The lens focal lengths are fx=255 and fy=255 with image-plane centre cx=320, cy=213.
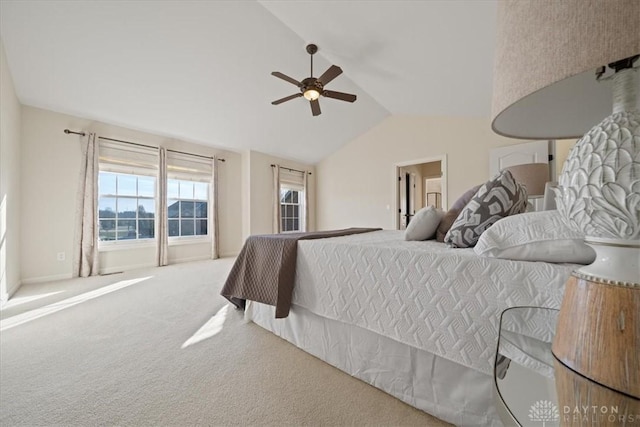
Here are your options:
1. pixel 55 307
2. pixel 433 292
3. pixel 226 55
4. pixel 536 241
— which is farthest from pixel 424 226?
pixel 55 307

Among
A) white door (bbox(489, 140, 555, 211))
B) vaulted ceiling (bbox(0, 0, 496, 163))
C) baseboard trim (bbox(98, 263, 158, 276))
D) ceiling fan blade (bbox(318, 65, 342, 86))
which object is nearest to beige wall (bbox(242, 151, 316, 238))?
vaulted ceiling (bbox(0, 0, 496, 163))

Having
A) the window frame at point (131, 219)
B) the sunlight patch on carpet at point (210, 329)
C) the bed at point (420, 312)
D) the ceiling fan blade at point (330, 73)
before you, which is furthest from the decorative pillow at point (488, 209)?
the window frame at point (131, 219)

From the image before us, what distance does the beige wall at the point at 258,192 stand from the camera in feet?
18.7

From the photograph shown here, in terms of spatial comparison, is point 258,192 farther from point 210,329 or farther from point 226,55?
point 210,329

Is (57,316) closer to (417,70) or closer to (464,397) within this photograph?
(464,397)

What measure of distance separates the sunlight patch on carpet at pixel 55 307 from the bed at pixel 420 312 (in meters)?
2.45

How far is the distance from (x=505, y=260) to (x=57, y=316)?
3.38m

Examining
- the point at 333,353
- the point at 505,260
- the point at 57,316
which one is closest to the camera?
the point at 505,260

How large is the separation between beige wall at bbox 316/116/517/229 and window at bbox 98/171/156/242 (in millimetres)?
3866

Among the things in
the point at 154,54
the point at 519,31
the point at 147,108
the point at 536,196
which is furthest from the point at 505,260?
the point at 147,108

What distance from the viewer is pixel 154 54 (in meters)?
3.06

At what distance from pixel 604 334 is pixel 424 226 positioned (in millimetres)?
1273

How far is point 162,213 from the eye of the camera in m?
4.54

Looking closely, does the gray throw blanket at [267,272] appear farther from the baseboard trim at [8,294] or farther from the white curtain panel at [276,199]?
the white curtain panel at [276,199]
